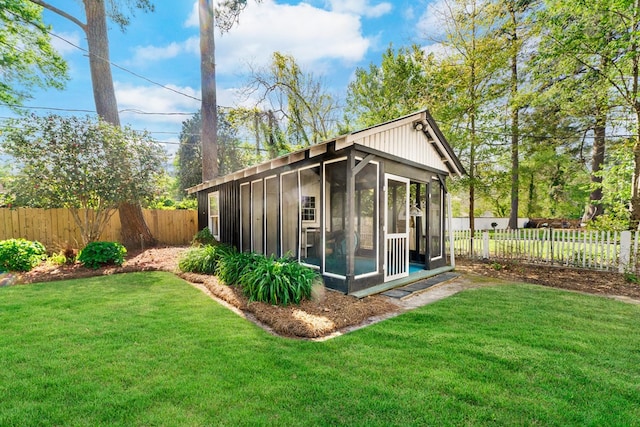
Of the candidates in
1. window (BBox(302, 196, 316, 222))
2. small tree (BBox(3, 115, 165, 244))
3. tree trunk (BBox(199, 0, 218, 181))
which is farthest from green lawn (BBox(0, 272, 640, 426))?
tree trunk (BBox(199, 0, 218, 181))

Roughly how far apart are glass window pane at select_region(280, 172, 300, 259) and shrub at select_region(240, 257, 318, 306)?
1262 millimetres

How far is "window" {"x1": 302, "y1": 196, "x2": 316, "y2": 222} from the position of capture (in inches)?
257

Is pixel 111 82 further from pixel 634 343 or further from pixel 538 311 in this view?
pixel 634 343

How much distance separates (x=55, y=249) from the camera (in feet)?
29.5

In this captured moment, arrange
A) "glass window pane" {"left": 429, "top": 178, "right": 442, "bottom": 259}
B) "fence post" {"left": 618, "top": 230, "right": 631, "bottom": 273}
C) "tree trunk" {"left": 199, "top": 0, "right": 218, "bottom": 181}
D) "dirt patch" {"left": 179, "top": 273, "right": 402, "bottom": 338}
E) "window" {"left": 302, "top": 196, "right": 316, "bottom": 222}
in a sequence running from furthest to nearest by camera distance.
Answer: "tree trunk" {"left": 199, "top": 0, "right": 218, "bottom": 181} < "glass window pane" {"left": 429, "top": 178, "right": 442, "bottom": 259} < "window" {"left": 302, "top": 196, "right": 316, "bottom": 222} < "fence post" {"left": 618, "top": 230, "right": 631, "bottom": 273} < "dirt patch" {"left": 179, "top": 273, "right": 402, "bottom": 338}

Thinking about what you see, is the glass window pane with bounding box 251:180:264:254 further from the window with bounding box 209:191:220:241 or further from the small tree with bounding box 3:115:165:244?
the small tree with bounding box 3:115:165:244

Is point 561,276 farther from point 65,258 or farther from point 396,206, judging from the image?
point 65,258

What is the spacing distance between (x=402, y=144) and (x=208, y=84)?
343 inches

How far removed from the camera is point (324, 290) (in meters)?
4.83

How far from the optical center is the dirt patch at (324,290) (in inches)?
149

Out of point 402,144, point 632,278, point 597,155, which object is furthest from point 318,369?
point 597,155

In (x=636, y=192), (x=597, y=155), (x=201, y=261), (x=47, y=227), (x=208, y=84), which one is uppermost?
(x=208, y=84)

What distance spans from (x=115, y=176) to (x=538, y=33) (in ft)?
46.0

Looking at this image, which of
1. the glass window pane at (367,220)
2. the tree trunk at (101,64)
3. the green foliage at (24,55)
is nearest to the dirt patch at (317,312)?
→ the glass window pane at (367,220)
